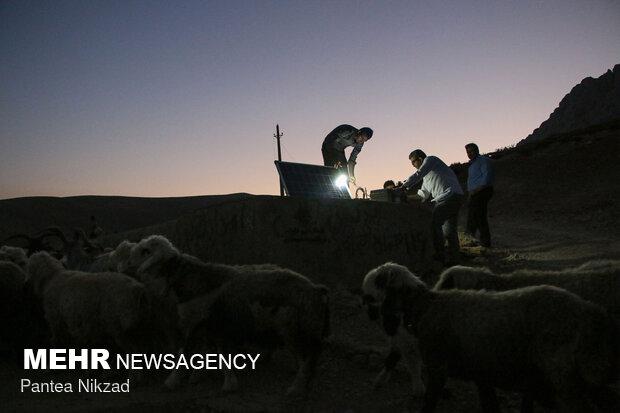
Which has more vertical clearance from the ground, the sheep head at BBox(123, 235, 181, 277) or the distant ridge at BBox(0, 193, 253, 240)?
the distant ridge at BBox(0, 193, 253, 240)

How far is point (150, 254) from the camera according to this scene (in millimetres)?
6062

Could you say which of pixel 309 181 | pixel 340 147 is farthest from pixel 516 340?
pixel 340 147

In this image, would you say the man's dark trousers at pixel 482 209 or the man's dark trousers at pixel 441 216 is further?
the man's dark trousers at pixel 482 209

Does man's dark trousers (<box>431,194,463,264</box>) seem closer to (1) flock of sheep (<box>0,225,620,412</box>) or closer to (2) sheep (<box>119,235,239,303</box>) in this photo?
(1) flock of sheep (<box>0,225,620,412</box>)

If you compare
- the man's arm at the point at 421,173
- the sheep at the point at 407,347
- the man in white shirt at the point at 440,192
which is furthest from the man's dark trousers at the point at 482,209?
the sheep at the point at 407,347

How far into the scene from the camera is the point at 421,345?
4203mm

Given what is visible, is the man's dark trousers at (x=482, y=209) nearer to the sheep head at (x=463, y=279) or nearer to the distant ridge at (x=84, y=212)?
the sheep head at (x=463, y=279)

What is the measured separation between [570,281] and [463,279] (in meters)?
1.07

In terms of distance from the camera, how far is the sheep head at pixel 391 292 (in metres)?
4.54

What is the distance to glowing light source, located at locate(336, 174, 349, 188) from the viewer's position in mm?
11159

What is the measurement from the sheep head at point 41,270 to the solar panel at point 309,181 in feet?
14.2

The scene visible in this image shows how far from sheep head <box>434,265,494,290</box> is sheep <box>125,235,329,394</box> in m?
1.35

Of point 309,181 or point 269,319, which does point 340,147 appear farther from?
point 269,319

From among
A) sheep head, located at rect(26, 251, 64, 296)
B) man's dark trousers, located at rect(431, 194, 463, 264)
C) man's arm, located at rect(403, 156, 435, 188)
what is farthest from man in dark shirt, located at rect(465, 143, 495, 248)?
sheep head, located at rect(26, 251, 64, 296)
